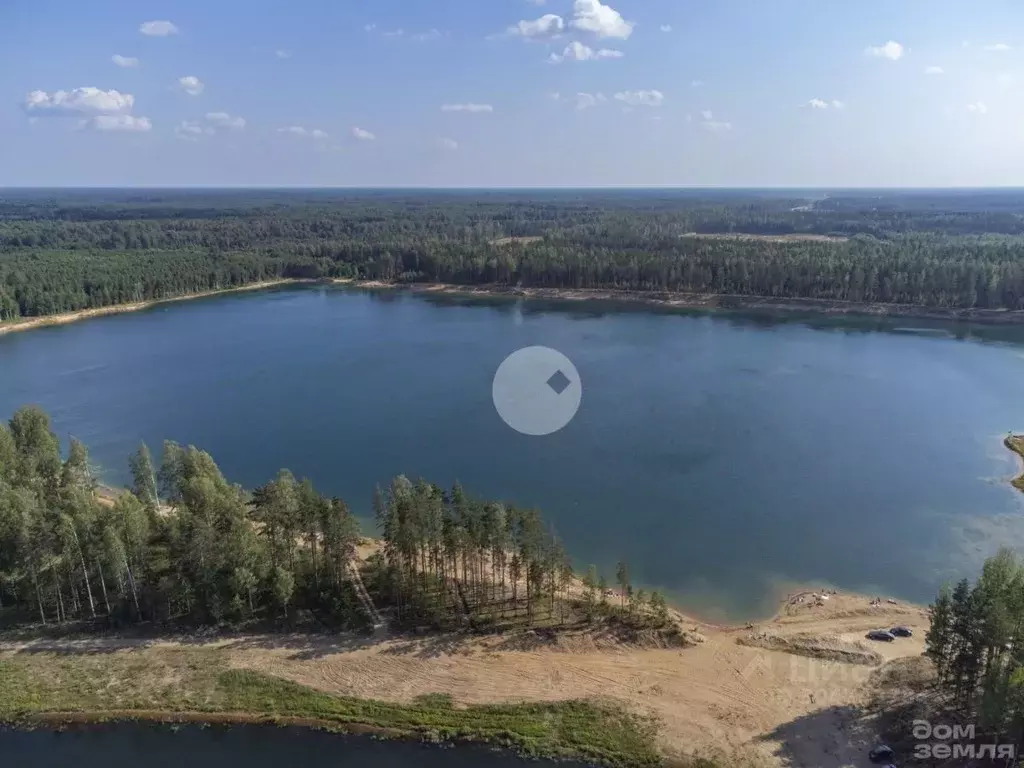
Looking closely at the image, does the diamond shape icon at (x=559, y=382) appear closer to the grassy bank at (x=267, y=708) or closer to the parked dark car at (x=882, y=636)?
the parked dark car at (x=882, y=636)

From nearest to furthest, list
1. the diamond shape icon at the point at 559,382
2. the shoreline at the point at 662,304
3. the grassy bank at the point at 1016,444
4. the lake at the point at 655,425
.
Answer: the lake at the point at 655,425, the grassy bank at the point at 1016,444, the diamond shape icon at the point at 559,382, the shoreline at the point at 662,304

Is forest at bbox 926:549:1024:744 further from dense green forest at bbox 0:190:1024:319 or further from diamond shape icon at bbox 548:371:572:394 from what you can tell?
dense green forest at bbox 0:190:1024:319

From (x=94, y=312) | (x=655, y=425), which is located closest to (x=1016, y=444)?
(x=655, y=425)

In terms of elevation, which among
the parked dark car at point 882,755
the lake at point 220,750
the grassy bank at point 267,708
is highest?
the parked dark car at point 882,755

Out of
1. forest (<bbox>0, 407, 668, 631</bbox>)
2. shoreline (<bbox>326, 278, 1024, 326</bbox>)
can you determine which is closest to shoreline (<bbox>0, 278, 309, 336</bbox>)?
shoreline (<bbox>326, 278, 1024, 326</bbox>)

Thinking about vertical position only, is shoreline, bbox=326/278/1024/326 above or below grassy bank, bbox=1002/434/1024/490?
above

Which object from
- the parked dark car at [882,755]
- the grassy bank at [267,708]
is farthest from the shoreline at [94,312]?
the parked dark car at [882,755]

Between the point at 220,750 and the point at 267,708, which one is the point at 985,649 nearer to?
the point at 267,708
